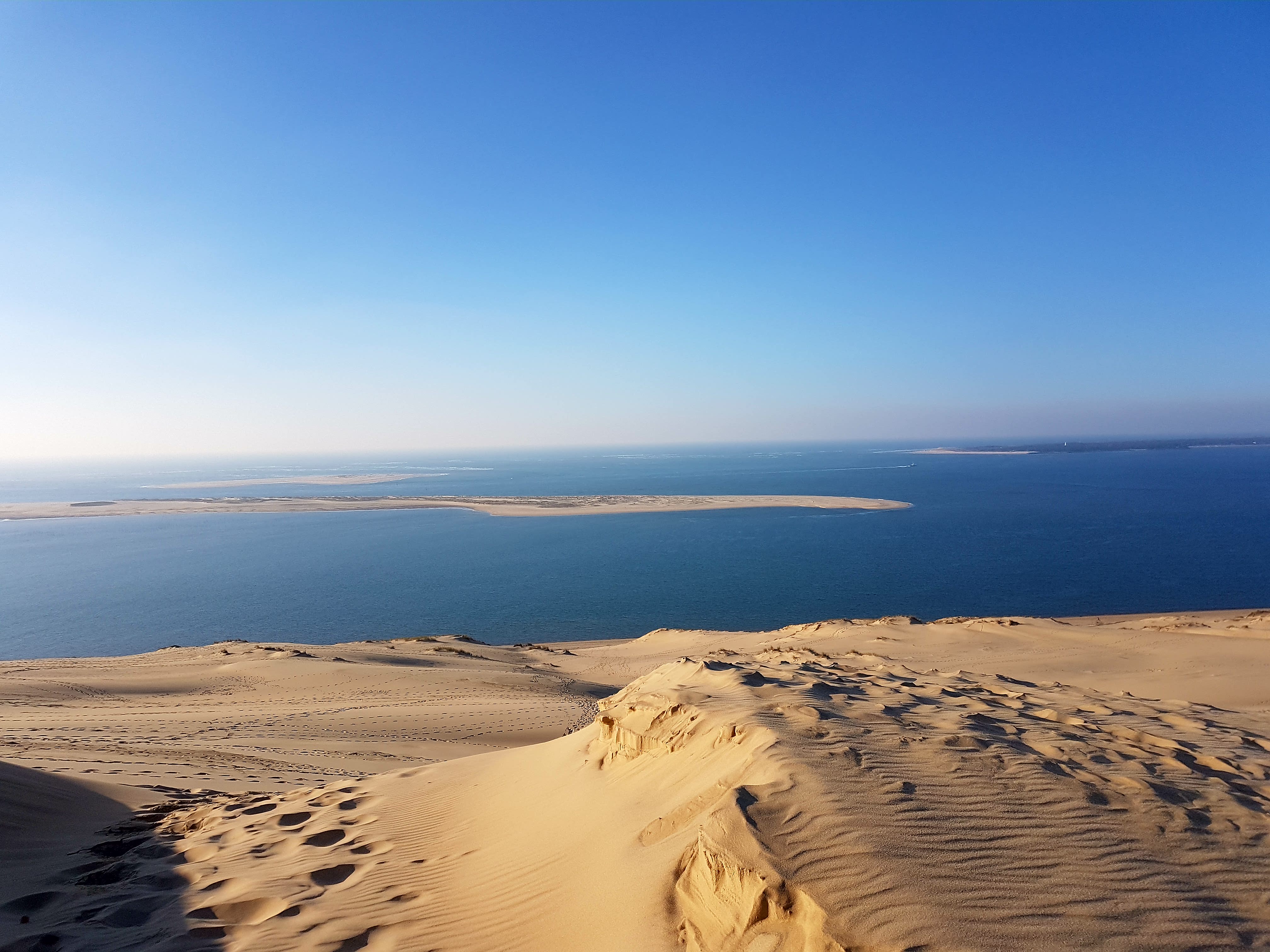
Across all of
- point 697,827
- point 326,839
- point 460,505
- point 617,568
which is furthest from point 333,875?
point 460,505

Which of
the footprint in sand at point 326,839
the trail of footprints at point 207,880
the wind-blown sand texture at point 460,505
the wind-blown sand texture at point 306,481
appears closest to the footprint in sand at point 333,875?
the trail of footprints at point 207,880

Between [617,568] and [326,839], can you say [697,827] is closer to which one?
[326,839]

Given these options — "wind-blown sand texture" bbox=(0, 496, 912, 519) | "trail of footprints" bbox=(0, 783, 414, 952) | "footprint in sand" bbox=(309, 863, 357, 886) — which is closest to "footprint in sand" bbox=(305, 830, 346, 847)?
"trail of footprints" bbox=(0, 783, 414, 952)

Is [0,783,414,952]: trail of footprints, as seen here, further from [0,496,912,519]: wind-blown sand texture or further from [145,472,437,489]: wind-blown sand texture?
[145,472,437,489]: wind-blown sand texture

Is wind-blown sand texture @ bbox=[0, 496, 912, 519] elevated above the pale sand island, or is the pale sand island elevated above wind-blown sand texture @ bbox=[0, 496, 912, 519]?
the pale sand island

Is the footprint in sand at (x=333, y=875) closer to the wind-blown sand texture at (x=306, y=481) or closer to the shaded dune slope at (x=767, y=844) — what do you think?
the shaded dune slope at (x=767, y=844)
